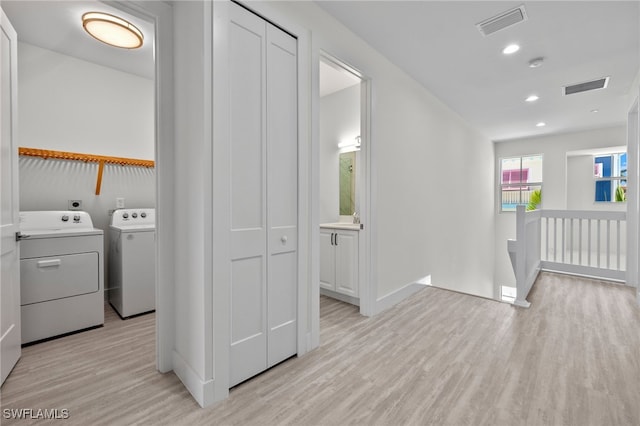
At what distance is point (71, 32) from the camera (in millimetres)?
2607

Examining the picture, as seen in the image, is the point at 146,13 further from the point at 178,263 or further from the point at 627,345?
the point at 627,345

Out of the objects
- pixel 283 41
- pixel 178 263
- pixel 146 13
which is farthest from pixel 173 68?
pixel 178 263

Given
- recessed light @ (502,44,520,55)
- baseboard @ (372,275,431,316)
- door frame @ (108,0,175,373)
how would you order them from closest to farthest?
door frame @ (108,0,175,373) < recessed light @ (502,44,520,55) < baseboard @ (372,275,431,316)

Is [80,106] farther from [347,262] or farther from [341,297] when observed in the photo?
[341,297]

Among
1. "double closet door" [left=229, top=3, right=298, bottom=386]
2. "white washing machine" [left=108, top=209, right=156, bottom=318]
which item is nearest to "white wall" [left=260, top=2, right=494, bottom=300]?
"double closet door" [left=229, top=3, right=298, bottom=386]

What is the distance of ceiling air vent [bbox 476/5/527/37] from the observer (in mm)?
2354

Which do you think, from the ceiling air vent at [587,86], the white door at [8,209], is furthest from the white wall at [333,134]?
the white door at [8,209]

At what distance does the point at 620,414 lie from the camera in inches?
59.6

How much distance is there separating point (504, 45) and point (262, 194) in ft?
9.32

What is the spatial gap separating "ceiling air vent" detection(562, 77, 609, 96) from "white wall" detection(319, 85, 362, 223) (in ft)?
9.21

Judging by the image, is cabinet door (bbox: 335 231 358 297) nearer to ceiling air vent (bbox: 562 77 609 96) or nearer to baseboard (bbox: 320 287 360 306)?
baseboard (bbox: 320 287 360 306)

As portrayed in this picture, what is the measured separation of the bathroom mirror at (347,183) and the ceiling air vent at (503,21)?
184cm

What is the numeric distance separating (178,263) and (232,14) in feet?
5.09

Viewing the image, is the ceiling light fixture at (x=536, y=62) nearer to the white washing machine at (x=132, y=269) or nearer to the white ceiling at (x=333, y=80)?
the white ceiling at (x=333, y=80)
